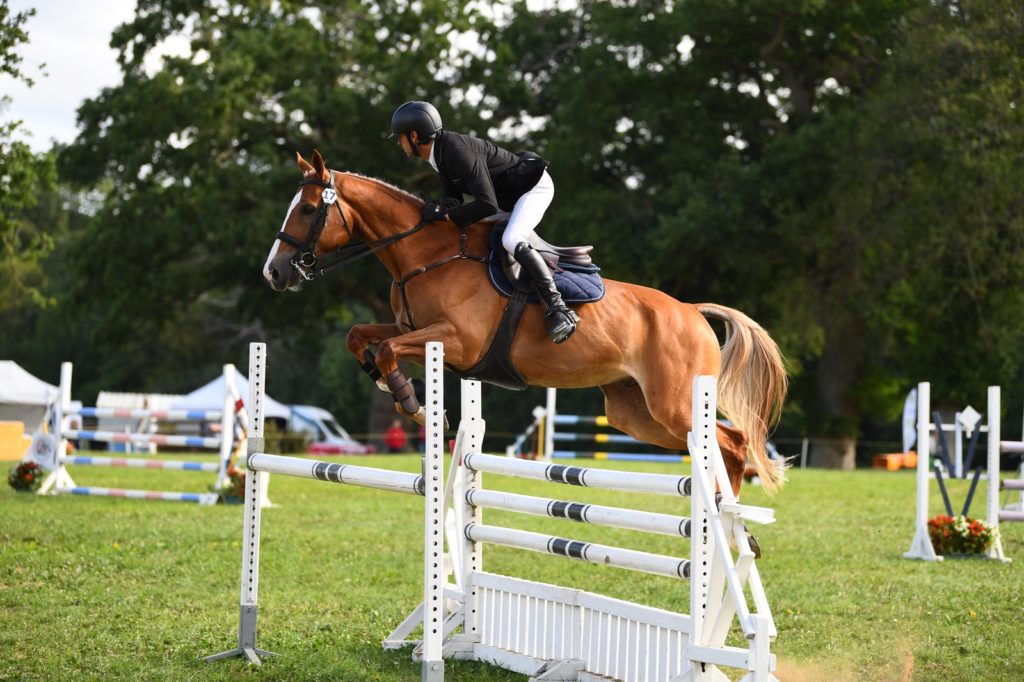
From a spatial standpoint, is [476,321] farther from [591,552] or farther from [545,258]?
[591,552]

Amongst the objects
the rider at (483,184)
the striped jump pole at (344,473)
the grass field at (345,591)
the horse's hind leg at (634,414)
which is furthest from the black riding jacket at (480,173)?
the grass field at (345,591)

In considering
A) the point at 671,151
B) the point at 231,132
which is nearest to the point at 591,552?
the point at 671,151

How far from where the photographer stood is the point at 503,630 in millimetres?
5359

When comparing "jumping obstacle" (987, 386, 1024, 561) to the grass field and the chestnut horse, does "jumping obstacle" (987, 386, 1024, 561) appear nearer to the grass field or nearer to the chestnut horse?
the grass field

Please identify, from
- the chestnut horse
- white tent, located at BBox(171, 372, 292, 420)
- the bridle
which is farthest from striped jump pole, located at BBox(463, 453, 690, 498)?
white tent, located at BBox(171, 372, 292, 420)

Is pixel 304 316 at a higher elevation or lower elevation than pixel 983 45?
lower

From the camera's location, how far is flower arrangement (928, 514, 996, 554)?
874 cm

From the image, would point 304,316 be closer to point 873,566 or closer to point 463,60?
point 463,60

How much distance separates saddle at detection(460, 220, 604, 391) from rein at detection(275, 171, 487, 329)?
0.13 m

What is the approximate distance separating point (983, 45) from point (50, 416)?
56.4 feet

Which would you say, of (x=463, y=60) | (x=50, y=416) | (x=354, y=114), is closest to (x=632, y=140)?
(x=463, y=60)

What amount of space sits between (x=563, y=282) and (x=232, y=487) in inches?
277

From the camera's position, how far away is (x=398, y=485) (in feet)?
15.6

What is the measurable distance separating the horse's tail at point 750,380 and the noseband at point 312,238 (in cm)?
207
